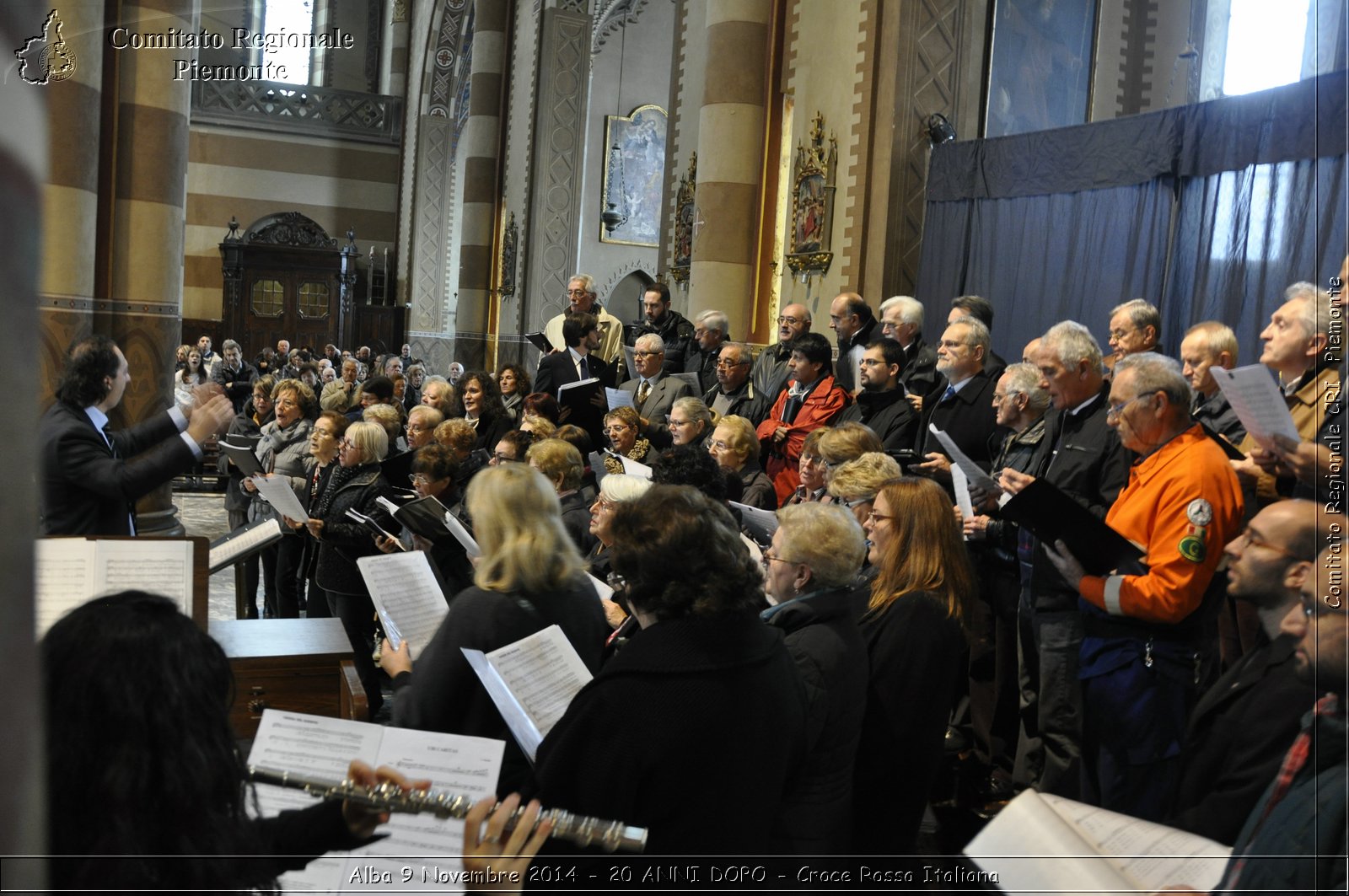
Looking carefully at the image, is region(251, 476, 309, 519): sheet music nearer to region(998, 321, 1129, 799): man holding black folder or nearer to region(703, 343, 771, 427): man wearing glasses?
region(703, 343, 771, 427): man wearing glasses

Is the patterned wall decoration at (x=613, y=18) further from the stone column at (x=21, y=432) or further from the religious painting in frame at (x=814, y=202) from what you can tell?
the stone column at (x=21, y=432)

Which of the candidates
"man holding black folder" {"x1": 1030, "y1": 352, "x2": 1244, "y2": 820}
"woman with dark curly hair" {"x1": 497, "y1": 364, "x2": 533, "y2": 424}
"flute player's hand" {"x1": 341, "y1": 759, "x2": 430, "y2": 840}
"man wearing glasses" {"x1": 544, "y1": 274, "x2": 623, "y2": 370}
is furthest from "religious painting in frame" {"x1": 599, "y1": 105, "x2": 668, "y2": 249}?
"flute player's hand" {"x1": 341, "y1": 759, "x2": 430, "y2": 840}

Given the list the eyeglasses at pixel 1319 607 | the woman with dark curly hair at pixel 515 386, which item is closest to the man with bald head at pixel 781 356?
the woman with dark curly hair at pixel 515 386

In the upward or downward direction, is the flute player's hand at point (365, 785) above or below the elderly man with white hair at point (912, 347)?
below

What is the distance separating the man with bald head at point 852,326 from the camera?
657cm

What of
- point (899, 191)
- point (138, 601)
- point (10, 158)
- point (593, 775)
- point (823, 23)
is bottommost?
point (593, 775)

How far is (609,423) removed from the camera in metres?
5.80

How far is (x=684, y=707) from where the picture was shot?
6.97ft

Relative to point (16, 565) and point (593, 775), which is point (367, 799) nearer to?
point (593, 775)

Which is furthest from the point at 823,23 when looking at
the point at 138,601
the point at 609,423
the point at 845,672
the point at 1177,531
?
the point at 138,601

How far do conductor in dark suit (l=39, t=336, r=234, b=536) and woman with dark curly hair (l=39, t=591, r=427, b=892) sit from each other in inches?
102

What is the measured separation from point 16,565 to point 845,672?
8.18 ft

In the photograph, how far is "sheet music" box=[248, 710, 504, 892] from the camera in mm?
2018

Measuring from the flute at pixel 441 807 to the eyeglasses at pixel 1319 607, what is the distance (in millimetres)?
1050
